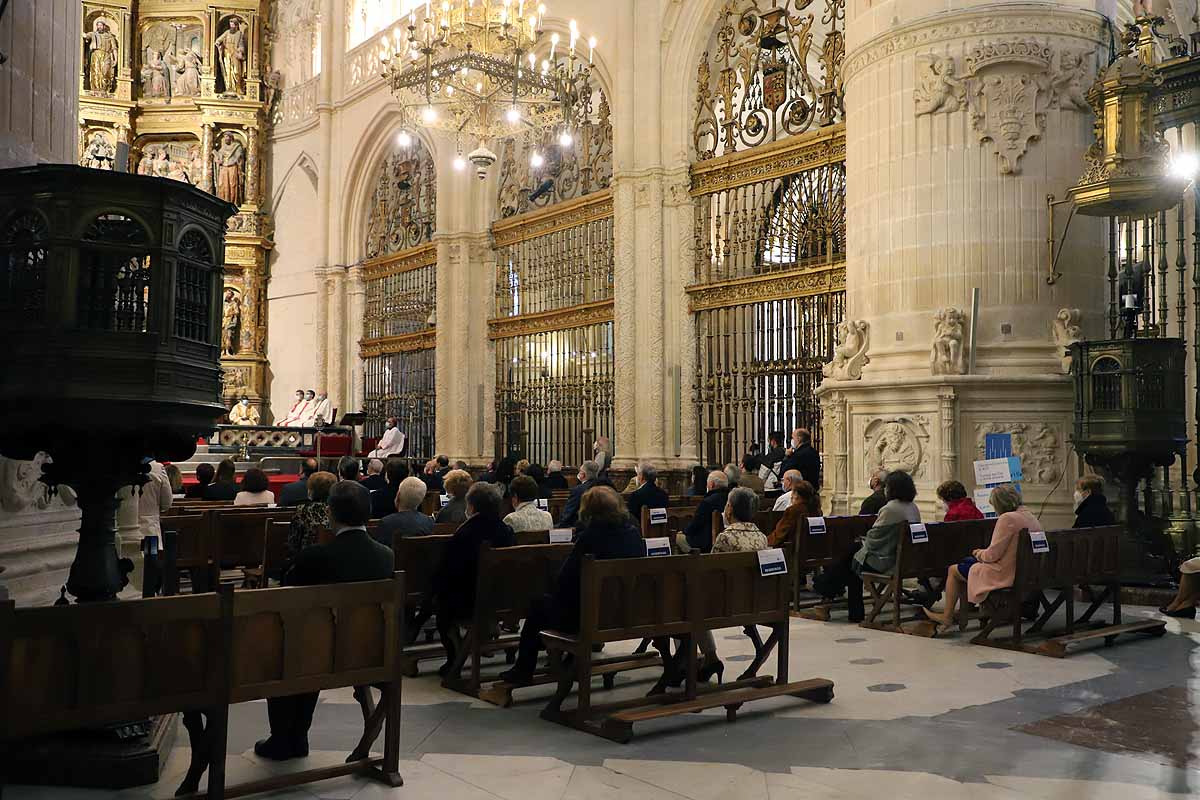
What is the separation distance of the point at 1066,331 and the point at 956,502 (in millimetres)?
2994

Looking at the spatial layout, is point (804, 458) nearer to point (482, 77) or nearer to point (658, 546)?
point (658, 546)

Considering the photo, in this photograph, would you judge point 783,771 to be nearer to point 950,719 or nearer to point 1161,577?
point 950,719

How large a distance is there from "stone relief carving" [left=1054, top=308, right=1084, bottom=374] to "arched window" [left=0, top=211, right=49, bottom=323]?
9.69 m

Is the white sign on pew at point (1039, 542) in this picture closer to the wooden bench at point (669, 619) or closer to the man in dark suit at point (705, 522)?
the wooden bench at point (669, 619)

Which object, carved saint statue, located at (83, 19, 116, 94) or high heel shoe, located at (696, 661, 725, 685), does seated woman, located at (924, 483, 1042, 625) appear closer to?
high heel shoe, located at (696, 661, 725, 685)

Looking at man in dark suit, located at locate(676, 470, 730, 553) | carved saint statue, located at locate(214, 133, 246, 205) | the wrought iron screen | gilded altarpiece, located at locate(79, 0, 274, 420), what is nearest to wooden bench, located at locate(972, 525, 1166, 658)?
man in dark suit, located at locate(676, 470, 730, 553)

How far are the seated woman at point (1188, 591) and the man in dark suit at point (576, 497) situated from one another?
192 inches

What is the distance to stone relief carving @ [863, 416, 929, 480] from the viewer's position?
1138cm

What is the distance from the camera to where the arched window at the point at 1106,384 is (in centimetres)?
1015

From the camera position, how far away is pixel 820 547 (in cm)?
931

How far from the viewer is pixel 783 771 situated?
4.80 meters

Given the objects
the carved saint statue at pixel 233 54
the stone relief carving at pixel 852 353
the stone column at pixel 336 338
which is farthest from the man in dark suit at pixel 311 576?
the carved saint statue at pixel 233 54

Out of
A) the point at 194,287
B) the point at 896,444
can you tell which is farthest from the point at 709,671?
the point at 896,444

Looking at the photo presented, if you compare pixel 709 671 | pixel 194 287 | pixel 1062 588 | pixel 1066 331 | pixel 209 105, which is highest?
pixel 209 105
